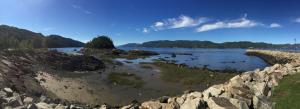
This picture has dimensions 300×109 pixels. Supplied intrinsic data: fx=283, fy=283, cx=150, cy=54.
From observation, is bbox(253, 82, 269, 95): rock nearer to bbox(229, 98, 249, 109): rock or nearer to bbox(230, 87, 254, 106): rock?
bbox(230, 87, 254, 106): rock

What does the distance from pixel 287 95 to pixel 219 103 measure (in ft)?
16.3

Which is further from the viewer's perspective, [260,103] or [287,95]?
[287,95]

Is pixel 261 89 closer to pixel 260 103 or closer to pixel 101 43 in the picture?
pixel 260 103

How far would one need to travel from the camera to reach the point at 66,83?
1531 inches

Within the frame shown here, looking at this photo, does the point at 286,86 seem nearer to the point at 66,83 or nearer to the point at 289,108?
the point at 289,108

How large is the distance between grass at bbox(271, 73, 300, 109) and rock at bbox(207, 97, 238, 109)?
262cm

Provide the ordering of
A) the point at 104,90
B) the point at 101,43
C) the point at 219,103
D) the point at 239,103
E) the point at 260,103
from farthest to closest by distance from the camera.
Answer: the point at 101,43 < the point at 104,90 < the point at 260,103 < the point at 239,103 < the point at 219,103

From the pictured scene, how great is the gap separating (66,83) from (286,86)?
93.0 feet

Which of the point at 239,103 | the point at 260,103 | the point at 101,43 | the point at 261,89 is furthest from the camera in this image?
the point at 101,43

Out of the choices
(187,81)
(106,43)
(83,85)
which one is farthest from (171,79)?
(106,43)

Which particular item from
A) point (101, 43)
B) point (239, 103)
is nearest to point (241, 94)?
point (239, 103)

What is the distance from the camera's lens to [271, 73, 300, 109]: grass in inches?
612

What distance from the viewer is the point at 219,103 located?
16109 mm

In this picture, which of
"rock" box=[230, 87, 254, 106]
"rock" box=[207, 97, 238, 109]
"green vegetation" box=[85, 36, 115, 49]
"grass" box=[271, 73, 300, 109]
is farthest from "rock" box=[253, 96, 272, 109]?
Answer: "green vegetation" box=[85, 36, 115, 49]
